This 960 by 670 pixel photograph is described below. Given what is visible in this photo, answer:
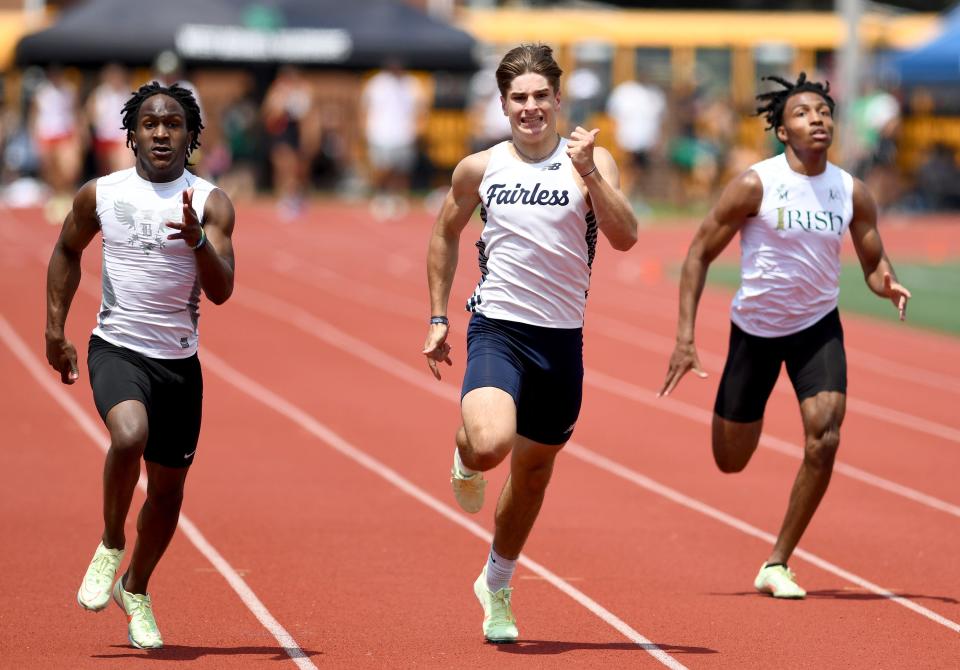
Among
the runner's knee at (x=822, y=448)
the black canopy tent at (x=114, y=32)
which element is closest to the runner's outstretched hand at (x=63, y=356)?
the runner's knee at (x=822, y=448)

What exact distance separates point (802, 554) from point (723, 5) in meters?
34.4

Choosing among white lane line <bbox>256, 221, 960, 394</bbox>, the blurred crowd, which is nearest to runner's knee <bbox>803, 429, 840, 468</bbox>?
white lane line <bbox>256, 221, 960, 394</bbox>

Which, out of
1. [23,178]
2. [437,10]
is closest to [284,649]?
[23,178]

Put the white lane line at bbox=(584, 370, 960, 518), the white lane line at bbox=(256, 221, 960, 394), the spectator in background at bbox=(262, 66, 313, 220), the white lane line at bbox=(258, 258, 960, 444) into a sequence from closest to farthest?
the white lane line at bbox=(584, 370, 960, 518), the white lane line at bbox=(258, 258, 960, 444), the white lane line at bbox=(256, 221, 960, 394), the spectator in background at bbox=(262, 66, 313, 220)

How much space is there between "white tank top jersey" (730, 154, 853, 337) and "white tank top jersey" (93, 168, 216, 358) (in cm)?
247

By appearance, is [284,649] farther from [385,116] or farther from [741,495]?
[385,116]

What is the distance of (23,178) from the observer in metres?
28.5

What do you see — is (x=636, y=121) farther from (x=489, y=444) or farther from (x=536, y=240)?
(x=489, y=444)

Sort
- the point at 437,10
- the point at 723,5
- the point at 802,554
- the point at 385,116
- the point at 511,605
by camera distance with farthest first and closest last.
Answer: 1. the point at 723,5
2. the point at 437,10
3. the point at 385,116
4. the point at 802,554
5. the point at 511,605

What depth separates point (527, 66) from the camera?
6211 millimetres

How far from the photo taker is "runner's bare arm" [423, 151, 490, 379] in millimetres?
6332

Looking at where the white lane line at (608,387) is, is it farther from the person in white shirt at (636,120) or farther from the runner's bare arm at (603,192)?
the person in white shirt at (636,120)

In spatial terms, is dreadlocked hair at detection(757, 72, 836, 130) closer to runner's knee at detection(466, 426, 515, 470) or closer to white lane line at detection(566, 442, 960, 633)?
white lane line at detection(566, 442, 960, 633)

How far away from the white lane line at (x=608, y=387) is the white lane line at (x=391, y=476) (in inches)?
49.0
